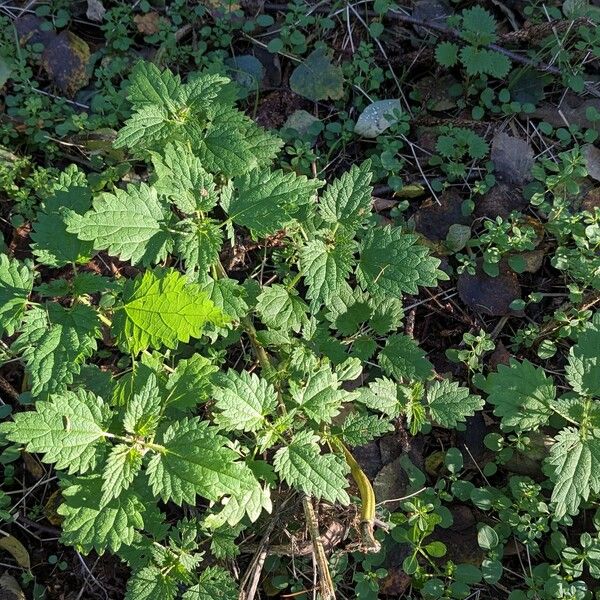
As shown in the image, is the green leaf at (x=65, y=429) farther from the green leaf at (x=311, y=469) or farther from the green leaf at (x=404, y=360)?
the green leaf at (x=404, y=360)

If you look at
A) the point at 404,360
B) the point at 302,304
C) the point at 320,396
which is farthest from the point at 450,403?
the point at 302,304

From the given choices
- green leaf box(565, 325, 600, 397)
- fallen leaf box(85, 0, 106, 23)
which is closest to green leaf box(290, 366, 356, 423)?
green leaf box(565, 325, 600, 397)

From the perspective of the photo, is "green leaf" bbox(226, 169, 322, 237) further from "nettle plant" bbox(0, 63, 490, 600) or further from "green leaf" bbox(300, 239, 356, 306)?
"green leaf" bbox(300, 239, 356, 306)

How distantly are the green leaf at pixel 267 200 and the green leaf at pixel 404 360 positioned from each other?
0.78m

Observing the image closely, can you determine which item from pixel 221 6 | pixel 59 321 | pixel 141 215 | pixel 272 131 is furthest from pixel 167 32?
pixel 59 321

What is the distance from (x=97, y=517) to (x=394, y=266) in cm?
152

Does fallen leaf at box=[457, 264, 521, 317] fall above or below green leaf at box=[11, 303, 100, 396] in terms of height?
below

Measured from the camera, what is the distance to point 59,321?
2.64 meters

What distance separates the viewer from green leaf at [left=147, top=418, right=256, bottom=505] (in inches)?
93.6

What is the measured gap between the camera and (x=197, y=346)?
3.29m

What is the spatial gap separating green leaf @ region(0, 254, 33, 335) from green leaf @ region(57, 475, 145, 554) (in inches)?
26.1

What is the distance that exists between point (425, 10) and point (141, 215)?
2439 millimetres

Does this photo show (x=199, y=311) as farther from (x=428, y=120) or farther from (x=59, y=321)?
(x=428, y=120)

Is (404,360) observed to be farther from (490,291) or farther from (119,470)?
(119,470)
